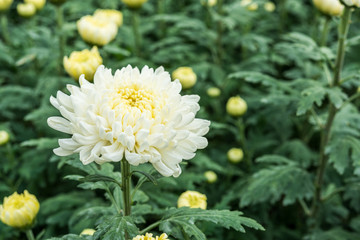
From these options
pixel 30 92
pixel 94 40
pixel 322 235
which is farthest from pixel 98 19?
pixel 322 235

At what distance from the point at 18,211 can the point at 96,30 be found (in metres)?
1.02

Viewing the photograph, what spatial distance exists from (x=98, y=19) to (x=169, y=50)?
80 cm

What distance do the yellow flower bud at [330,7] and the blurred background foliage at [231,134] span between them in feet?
0.67

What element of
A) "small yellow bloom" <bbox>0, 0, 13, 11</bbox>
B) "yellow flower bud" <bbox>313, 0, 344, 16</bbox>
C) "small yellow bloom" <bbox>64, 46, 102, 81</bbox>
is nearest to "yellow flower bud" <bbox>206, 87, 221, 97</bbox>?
"yellow flower bud" <bbox>313, 0, 344, 16</bbox>

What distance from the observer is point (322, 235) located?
2.14 m

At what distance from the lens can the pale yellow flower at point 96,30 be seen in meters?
2.11

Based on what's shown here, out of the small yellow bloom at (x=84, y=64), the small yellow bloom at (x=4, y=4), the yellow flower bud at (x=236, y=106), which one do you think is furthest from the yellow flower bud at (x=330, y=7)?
the small yellow bloom at (x=4, y=4)

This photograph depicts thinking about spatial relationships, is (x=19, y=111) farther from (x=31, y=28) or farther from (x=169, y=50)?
(x=169, y=50)

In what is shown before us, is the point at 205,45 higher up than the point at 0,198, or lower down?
higher up

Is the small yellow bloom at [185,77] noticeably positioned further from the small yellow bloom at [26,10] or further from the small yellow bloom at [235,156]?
the small yellow bloom at [26,10]

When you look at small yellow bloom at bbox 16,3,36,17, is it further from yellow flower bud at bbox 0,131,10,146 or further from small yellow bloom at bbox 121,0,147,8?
yellow flower bud at bbox 0,131,10,146

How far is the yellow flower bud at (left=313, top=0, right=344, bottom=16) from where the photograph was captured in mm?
2150

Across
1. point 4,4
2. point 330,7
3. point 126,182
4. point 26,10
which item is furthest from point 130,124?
point 4,4

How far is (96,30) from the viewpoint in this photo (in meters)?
2.11
